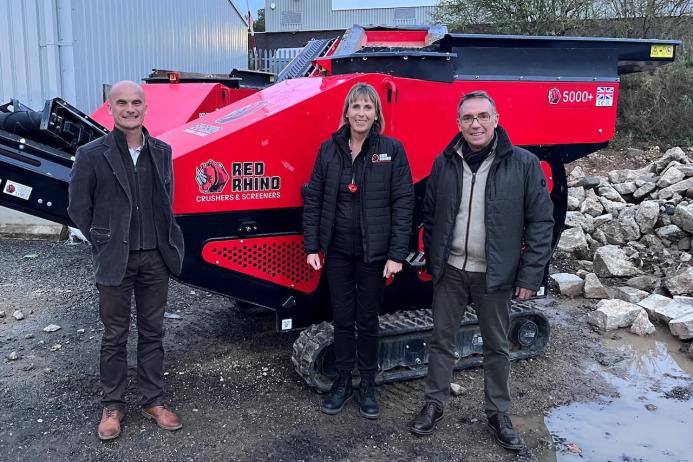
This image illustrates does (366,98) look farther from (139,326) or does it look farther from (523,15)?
(523,15)

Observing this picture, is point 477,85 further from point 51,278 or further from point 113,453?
point 51,278

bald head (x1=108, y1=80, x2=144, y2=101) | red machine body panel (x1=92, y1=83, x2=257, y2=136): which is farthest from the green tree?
bald head (x1=108, y1=80, x2=144, y2=101)

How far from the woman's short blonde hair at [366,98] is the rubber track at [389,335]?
123cm

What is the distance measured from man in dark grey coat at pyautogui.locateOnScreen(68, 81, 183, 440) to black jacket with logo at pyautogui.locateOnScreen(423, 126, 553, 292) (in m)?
1.37

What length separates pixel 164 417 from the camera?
3.37 metres

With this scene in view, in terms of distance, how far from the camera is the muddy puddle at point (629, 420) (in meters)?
3.27

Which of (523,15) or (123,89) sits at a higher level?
(523,15)

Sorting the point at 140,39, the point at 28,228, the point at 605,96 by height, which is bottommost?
the point at 28,228

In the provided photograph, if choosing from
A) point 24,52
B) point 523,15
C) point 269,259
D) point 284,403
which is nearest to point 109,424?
point 284,403

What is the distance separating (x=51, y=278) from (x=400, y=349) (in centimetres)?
371

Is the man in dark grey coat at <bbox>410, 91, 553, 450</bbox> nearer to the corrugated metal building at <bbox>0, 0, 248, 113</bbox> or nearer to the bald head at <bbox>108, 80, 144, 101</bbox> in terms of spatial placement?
the bald head at <bbox>108, 80, 144, 101</bbox>

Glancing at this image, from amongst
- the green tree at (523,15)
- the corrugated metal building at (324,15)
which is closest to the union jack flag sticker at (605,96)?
the green tree at (523,15)

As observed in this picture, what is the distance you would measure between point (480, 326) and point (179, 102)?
3.86 meters

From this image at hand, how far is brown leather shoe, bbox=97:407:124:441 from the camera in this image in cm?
324
